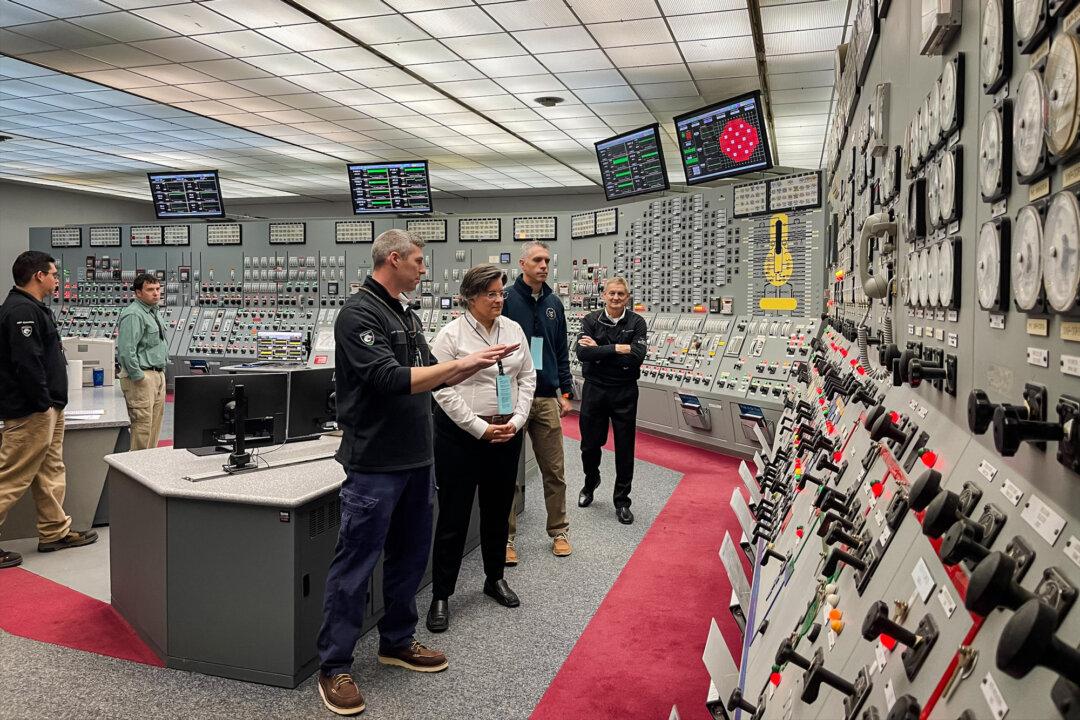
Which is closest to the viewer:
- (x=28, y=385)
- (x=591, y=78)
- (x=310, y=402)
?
(x=310, y=402)

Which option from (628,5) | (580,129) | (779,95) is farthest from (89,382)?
(779,95)

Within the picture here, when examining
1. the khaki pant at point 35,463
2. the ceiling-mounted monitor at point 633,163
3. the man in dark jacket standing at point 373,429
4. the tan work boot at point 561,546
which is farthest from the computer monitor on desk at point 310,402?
the ceiling-mounted monitor at point 633,163

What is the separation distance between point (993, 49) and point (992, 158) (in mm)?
180

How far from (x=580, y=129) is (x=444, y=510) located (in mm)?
6696

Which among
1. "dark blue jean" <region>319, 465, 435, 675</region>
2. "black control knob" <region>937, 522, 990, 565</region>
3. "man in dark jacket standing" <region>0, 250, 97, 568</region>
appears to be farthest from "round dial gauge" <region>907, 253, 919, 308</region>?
"man in dark jacket standing" <region>0, 250, 97, 568</region>

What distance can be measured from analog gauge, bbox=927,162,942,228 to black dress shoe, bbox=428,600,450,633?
232 centimetres

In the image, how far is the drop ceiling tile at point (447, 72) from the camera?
21.6 feet

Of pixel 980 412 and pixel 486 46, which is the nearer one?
pixel 980 412

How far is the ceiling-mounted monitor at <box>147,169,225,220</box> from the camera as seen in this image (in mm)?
9562

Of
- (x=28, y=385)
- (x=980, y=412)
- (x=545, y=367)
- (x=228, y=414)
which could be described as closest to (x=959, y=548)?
(x=980, y=412)

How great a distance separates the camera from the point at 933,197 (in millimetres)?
1701

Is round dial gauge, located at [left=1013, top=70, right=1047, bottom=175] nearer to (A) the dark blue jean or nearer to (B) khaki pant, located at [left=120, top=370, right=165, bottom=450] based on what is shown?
(A) the dark blue jean

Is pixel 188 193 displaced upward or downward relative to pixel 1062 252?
upward

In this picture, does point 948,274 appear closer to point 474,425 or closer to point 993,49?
point 993,49
